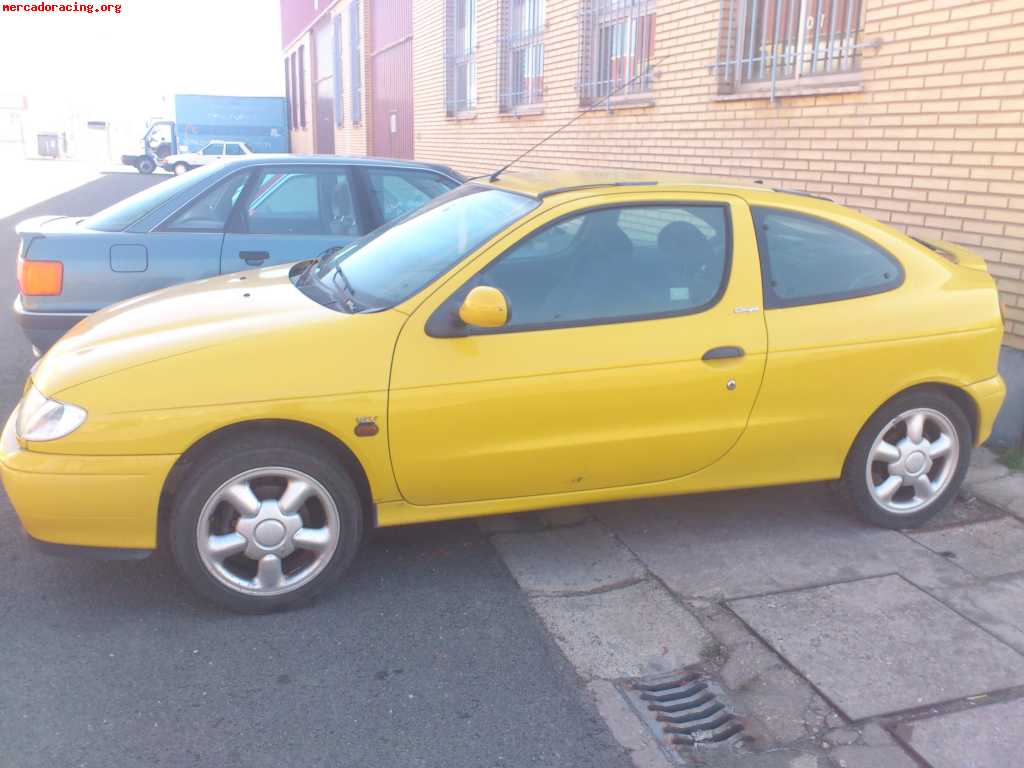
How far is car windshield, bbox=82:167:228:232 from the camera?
6348 mm

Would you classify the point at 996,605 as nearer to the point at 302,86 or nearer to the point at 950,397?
the point at 950,397

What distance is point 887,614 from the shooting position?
12.7ft

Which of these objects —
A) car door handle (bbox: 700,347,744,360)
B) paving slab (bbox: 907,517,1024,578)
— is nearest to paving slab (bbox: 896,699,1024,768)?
paving slab (bbox: 907,517,1024,578)

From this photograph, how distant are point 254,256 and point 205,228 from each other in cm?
36

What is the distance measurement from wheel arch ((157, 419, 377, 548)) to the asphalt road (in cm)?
40

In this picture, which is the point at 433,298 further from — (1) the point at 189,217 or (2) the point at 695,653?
(1) the point at 189,217

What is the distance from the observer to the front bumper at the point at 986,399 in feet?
15.1

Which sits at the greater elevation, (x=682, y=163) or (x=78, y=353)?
(x=682, y=163)

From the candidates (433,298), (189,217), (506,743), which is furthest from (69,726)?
(189,217)

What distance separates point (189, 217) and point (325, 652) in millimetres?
3762

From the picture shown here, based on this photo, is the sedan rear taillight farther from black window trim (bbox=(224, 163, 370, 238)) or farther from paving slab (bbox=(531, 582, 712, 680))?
paving slab (bbox=(531, 582, 712, 680))

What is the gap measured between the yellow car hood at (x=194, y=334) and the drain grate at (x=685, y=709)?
163 cm

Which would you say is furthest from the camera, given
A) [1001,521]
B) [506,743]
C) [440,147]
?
[440,147]

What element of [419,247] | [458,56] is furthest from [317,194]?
[458,56]
